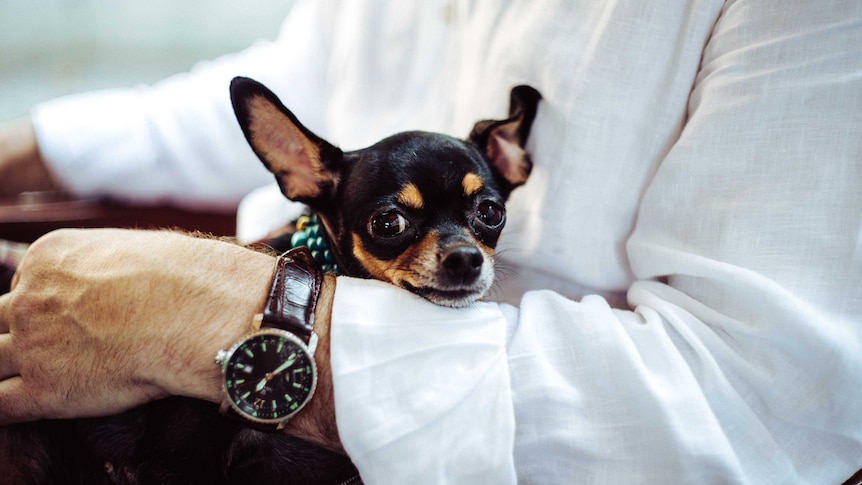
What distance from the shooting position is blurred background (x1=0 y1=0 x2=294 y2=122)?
91.0 inches

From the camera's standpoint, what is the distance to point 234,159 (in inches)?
59.9

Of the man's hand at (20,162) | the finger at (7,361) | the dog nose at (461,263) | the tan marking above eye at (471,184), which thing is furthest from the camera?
the man's hand at (20,162)

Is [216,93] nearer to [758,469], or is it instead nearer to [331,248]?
[331,248]

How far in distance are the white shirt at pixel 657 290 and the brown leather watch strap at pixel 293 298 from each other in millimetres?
40

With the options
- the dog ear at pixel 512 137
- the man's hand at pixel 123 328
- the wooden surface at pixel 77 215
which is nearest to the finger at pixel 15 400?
the man's hand at pixel 123 328

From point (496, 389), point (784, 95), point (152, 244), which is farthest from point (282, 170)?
point (784, 95)

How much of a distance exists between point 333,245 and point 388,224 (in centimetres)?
17

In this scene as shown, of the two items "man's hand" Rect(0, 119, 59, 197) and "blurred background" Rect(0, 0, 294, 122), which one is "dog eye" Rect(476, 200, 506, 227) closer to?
"man's hand" Rect(0, 119, 59, 197)

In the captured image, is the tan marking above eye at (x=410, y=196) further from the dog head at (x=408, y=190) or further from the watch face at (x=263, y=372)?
the watch face at (x=263, y=372)

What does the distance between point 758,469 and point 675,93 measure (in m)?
0.55

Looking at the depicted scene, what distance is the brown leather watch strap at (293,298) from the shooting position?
0.76 meters

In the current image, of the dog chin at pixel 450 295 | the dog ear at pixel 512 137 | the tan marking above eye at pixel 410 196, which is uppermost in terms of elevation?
the dog ear at pixel 512 137

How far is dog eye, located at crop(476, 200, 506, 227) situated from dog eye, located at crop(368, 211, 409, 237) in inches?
5.6

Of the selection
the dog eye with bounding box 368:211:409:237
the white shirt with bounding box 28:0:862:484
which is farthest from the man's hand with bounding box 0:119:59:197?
the white shirt with bounding box 28:0:862:484
